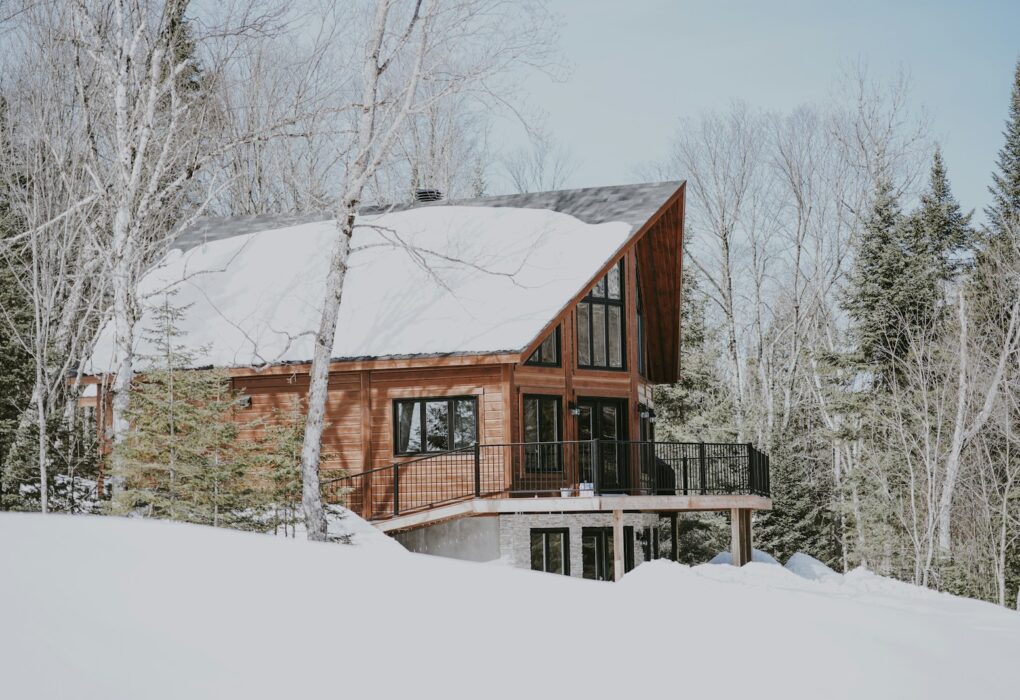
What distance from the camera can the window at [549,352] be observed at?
2014cm

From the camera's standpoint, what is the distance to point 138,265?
17.5m

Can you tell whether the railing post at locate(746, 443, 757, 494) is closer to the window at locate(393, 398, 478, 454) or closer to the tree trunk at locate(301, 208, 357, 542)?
the window at locate(393, 398, 478, 454)

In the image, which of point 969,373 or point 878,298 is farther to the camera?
point 878,298

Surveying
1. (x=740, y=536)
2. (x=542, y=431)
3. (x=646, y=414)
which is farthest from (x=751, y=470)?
(x=542, y=431)

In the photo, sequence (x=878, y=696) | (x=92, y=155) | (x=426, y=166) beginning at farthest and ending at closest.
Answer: (x=426, y=166)
(x=92, y=155)
(x=878, y=696)

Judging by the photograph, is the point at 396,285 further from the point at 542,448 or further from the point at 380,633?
the point at 380,633

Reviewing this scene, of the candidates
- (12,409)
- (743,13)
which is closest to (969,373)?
(743,13)

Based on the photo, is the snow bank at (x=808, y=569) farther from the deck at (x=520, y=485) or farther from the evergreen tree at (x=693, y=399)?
the evergreen tree at (x=693, y=399)

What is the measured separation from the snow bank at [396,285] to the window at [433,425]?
4.20ft

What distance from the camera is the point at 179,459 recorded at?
45.6 ft

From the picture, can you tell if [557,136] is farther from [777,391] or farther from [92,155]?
[92,155]

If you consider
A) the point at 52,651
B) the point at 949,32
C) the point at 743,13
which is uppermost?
the point at 949,32

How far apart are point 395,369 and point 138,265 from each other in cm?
460

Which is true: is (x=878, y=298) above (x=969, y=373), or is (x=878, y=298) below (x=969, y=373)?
above
